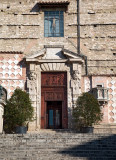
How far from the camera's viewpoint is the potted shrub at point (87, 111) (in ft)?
54.0

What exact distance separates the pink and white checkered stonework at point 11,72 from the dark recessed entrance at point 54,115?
7.64 feet

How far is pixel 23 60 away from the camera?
63.2 feet

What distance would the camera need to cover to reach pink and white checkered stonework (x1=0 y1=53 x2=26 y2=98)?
1877cm

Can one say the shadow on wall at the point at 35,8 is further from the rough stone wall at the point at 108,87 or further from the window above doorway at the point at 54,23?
the rough stone wall at the point at 108,87

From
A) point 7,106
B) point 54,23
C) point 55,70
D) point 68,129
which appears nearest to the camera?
point 7,106

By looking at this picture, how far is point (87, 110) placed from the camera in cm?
1658

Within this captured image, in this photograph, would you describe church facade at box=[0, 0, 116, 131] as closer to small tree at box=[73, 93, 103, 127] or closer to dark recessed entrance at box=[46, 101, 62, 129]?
dark recessed entrance at box=[46, 101, 62, 129]

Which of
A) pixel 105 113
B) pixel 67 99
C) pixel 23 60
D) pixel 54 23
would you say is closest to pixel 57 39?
pixel 54 23

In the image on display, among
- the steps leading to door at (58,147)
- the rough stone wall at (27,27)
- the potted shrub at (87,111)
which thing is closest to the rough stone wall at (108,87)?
the potted shrub at (87,111)

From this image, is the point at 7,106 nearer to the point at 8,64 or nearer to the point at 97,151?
the point at 8,64

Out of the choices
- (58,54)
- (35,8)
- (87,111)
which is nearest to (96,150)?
(87,111)

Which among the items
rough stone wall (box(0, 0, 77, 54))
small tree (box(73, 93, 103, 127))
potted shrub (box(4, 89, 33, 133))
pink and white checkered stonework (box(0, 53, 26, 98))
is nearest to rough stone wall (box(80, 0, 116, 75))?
rough stone wall (box(0, 0, 77, 54))

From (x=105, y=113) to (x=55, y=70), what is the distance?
428cm

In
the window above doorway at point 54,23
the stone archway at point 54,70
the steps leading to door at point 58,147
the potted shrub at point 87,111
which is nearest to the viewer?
the steps leading to door at point 58,147
